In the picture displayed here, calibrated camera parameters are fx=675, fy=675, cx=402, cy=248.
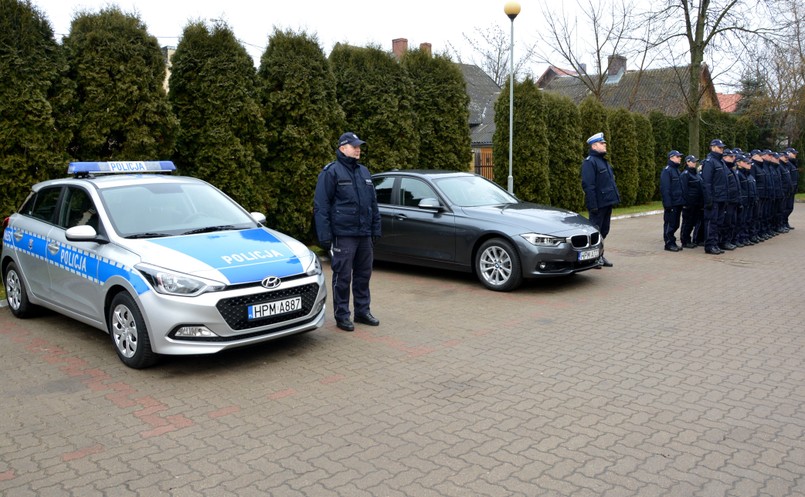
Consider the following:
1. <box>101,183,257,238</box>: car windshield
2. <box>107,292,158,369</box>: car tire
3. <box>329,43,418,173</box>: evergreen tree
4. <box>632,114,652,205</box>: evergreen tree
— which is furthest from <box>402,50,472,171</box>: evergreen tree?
<box>632,114,652,205</box>: evergreen tree

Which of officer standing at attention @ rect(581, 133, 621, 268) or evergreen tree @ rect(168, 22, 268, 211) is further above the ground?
evergreen tree @ rect(168, 22, 268, 211)

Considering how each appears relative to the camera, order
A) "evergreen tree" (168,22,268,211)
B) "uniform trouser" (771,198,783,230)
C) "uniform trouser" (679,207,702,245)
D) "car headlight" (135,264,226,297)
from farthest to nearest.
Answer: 1. "uniform trouser" (771,198,783,230)
2. "uniform trouser" (679,207,702,245)
3. "evergreen tree" (168,22,268,211)
4. "car headlight" (135,264,226,297)

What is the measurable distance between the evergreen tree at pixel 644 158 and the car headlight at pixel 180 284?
20599 mm

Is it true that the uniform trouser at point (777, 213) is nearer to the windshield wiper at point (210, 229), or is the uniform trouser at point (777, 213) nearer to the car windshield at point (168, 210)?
the car windshield at point (168, 210)

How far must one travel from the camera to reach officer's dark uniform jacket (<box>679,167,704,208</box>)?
12945mm

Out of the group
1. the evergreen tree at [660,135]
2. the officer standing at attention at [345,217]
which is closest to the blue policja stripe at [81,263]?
the officer standing at attention at [345,217]

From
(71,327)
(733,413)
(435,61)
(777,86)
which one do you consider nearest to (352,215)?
(71,327)

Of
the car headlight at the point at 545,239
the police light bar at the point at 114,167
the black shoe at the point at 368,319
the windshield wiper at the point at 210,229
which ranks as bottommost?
the black shoe at the point at 368,319

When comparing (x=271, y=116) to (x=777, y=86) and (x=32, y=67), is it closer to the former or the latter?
(x=32, y=67)

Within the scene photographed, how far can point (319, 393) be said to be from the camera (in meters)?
5.11

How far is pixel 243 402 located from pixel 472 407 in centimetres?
166

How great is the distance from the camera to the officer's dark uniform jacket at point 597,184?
35.2 feet

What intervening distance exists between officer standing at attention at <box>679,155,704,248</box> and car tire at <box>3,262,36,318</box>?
11.1 m

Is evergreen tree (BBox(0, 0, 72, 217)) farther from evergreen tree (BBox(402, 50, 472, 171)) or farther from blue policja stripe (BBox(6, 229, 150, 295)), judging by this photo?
evergreen tree (BBox(402, 50, 472, 171))
